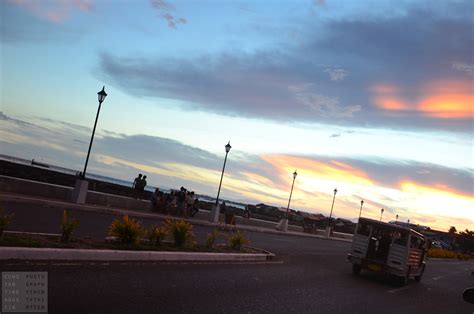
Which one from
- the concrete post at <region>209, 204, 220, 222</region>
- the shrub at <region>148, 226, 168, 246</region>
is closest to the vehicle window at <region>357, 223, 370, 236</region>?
the shrub at <region>148, 226, 168, 246</region>

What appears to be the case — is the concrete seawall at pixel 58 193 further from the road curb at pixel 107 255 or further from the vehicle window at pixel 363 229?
the vehicle window at pixel 363 229

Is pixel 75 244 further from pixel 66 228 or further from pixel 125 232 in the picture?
pixel 125 232

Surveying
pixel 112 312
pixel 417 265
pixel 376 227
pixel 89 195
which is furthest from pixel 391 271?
pixel 89 195

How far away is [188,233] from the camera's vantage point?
15.0 m

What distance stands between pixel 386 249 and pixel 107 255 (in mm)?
11136

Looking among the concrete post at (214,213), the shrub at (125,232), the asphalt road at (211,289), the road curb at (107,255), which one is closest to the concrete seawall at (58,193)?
the asphalt road at (211,289)

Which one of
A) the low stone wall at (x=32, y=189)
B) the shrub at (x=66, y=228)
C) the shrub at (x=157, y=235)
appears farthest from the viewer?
the low stone wall at (x=32, y=189)

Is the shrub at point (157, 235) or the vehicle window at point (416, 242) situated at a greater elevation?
the vehicle window at point (416, 242)

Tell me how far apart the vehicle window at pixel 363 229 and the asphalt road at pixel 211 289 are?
173 centimetres

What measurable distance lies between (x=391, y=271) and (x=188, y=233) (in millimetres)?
7936

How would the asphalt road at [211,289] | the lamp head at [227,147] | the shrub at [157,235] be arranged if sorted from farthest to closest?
the lamp head at [227,147]
the shrub at [157,235]
the asphalt road at [211,289]

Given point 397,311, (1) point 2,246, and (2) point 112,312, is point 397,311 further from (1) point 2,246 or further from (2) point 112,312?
(1) point 2,246

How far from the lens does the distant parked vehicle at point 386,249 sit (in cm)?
1750

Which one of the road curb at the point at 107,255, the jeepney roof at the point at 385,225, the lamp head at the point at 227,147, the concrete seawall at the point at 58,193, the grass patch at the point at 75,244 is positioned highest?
the lamp head at the point at 227,147
